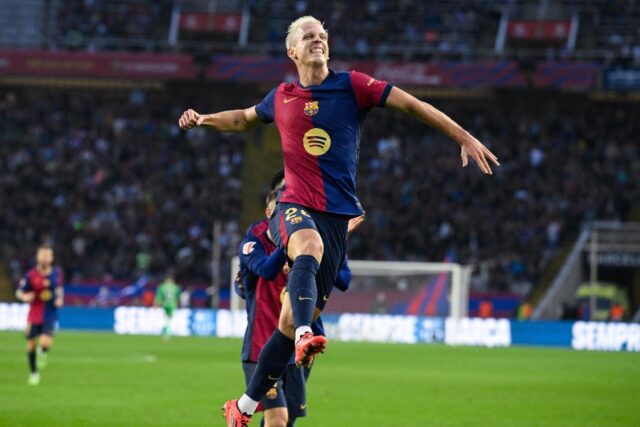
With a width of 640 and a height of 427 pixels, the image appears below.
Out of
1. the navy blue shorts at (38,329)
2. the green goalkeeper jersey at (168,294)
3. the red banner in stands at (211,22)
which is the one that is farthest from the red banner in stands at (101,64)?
the navy blue shorts at (38,329)

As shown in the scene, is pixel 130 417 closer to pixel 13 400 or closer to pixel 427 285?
pixel 13 400

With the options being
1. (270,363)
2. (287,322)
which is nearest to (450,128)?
(287,322)

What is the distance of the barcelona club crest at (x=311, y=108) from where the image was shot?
301 inches

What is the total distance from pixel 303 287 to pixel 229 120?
1.40 m

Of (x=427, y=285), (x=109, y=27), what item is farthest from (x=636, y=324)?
(x=109, y=27)

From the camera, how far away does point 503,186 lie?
132ft

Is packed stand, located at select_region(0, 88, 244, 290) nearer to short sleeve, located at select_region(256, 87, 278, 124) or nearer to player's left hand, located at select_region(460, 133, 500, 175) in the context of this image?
short sleeve, located at select_region(256, 87, 278, 124)

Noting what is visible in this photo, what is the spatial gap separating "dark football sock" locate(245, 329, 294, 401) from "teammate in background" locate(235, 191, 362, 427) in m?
0.41

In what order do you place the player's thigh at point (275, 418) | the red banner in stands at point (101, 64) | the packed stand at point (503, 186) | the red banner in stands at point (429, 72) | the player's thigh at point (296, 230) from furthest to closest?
the red banner in stands at point (101, 64) < the red banner in stands at point (429, 72) < the packed stand at point (503, 186) < the player's thigh at point (275, 418) < the player's thigh at point (296, 230)

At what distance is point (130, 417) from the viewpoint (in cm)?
1341

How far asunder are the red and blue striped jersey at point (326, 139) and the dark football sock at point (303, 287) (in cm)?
42

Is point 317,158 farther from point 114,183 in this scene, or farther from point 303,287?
point 114,183

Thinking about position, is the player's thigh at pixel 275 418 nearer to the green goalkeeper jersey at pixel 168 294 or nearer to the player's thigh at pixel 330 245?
the player's thigh at pixel 330 245

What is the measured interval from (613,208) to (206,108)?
16.2 meters
